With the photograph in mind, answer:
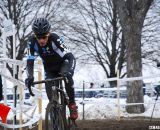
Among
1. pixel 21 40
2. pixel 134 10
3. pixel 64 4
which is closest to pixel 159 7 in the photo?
pixel 64 4

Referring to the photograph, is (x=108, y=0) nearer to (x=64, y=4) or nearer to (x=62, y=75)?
(x=64, y=4)

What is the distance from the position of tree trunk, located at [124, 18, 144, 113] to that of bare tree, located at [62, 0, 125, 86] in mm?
20574

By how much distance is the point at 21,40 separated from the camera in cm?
3778

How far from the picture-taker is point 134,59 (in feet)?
68.9

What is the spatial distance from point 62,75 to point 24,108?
2946mm

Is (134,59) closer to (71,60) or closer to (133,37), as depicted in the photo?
(133,37)

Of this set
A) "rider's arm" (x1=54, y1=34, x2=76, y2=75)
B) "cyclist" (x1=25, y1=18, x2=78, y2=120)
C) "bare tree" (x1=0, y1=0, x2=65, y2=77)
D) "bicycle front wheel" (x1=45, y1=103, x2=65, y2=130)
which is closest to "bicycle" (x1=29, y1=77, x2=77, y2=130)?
"bicycle front wheel" (x1=45, y1=103, x2=65, y2=130)

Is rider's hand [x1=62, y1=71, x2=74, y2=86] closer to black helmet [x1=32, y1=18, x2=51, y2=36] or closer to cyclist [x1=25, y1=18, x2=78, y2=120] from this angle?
cyclist [x1=25, y1=18, x2=78, y2=120]

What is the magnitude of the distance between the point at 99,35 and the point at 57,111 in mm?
38141

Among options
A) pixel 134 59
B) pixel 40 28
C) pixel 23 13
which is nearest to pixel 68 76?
pixel 40 28

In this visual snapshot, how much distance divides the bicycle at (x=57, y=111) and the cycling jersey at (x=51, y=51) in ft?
1.32

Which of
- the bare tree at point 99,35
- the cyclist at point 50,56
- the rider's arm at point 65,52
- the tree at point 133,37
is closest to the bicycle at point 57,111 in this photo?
the cyclist at point 50,56

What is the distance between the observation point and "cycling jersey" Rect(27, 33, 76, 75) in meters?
7.68

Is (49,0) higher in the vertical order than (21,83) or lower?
higher
